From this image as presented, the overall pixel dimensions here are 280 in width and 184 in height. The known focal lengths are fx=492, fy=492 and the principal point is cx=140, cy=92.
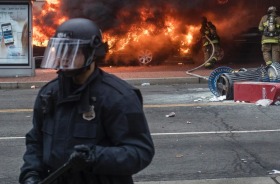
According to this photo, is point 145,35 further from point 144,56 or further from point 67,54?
point 67,54

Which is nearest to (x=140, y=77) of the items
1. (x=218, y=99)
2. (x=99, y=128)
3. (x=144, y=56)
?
(x=144, y=56)

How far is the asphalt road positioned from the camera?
545cm

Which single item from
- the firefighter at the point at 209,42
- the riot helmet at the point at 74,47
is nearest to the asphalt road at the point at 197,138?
the riot helmet at the point at 74,47

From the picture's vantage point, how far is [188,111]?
30.1ft

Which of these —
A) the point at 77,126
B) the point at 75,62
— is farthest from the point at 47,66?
the point at 77,126

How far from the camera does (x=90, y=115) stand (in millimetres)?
2062

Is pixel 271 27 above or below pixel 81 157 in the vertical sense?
above

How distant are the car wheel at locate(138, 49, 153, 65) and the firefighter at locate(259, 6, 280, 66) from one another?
4873 millimetres

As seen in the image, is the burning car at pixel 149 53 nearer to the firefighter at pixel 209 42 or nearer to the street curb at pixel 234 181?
the firefighter at pixel 209 42

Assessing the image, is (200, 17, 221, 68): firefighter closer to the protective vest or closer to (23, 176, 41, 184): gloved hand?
the protective vest

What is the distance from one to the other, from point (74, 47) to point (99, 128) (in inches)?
14.0

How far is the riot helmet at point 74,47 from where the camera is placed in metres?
2.04

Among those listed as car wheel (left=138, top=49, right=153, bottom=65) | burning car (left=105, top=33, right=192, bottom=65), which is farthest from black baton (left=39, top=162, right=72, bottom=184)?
car wheel (left=138, top=49, right=153, bottom=65)

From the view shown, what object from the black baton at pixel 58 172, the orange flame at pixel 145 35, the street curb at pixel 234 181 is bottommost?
the street curb at pixel 234 181
